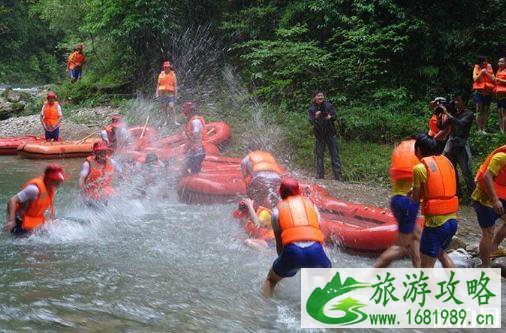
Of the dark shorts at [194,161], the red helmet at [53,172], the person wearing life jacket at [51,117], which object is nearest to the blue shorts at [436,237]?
the red helmet at [53,172]

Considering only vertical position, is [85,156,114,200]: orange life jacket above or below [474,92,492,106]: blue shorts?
below

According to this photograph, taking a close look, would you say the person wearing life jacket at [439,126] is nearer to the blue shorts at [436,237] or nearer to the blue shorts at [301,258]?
the blue shorts at [436,237]

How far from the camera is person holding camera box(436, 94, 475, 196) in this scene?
25.1 feet

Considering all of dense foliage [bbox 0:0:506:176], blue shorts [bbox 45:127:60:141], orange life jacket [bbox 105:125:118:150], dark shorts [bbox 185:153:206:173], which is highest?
dense foliage [bbox 0:0:506:176]

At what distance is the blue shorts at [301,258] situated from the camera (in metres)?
4.24

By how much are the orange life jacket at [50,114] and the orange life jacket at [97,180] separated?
→ 263 inches

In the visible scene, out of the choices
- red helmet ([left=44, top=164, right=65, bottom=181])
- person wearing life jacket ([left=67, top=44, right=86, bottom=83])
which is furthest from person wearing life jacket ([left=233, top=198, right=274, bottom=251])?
person wearing life jacket ([left=67, top=44, right=86, bottom=83])

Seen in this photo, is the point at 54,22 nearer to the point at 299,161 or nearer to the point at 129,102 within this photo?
the point at 129,102

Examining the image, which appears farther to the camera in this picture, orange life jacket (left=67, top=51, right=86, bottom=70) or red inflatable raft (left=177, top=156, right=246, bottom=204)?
orange life jacket (left=67, top=51, right=86, bottom=70)

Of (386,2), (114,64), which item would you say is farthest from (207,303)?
(114,64)

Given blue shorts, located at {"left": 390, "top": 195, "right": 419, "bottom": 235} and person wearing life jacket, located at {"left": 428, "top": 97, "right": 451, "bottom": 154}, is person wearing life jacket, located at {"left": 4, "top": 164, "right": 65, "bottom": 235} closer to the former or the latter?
blue shorts, located at {"left": 390, "top": 195, "right": 419, "bottom": 235}

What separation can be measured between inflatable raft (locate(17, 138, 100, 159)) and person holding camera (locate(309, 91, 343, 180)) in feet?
21.2

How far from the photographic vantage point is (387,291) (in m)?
4.82

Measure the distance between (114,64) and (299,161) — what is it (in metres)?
11.4
